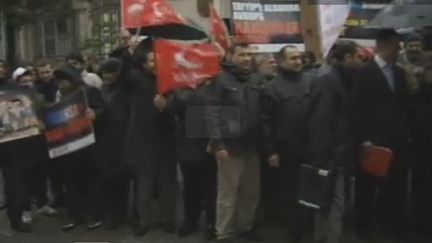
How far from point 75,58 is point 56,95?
800 millimetres

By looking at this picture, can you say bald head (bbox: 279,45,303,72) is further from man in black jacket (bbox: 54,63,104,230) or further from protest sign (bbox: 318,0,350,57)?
man in black jacket (bbox: 54,63,104,230)

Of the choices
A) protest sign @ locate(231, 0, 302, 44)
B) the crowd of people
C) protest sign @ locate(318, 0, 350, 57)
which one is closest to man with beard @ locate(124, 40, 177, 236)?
the crowd of people

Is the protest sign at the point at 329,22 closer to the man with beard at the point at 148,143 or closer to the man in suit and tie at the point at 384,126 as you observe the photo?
the man in suit and tie at the point at 384,126

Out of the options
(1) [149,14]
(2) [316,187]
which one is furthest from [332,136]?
(1) [149,14]

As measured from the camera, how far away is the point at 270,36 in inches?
325

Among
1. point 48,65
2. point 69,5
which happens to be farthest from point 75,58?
point 69,5

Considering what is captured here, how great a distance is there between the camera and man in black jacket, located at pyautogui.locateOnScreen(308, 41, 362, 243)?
707 centimetres

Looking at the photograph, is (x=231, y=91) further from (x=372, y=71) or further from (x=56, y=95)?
(x=56, y=95)

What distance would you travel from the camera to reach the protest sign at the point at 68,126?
8375 millimetres

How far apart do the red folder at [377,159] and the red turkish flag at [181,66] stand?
1.49m

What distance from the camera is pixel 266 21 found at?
825cm

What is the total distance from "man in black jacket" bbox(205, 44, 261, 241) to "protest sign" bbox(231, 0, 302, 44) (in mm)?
446

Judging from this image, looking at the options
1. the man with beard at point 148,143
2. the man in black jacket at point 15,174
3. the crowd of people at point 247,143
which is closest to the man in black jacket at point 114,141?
the crowd of people at point 247,143

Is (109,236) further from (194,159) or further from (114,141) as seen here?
(194,159)
